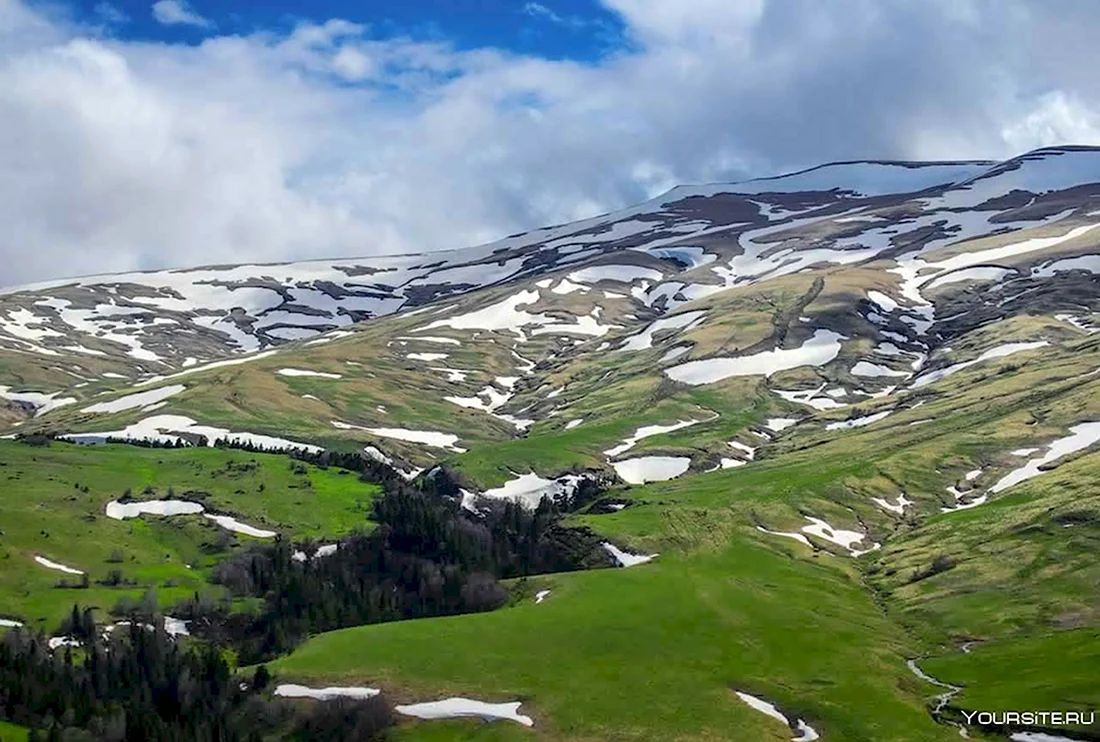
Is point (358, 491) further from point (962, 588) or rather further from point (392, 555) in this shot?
point (962, 588)

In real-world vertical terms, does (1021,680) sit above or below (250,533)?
below

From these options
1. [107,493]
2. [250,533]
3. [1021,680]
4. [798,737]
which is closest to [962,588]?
[1021,680]

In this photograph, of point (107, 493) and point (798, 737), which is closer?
point (798, 737)

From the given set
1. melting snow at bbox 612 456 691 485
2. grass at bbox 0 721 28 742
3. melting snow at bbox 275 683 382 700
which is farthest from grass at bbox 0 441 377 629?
melting snow at bbox 612 456 691 485

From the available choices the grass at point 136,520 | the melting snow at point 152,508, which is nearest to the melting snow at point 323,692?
the grass at point 136,520

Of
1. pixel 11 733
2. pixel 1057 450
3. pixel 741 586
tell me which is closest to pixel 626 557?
pixel 741 586

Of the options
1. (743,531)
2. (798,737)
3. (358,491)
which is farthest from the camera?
(358,491)
